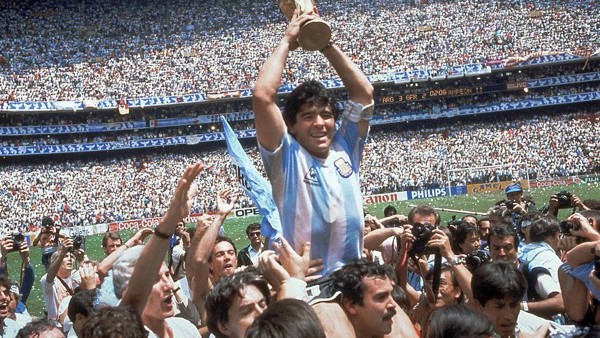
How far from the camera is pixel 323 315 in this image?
3145mm

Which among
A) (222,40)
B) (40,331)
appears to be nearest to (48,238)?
(40,331)

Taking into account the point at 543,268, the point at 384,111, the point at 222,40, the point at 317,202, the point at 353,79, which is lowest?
the point at 543,268

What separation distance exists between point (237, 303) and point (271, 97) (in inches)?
41.0

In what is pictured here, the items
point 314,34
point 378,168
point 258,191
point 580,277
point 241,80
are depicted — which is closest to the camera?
point 314,34

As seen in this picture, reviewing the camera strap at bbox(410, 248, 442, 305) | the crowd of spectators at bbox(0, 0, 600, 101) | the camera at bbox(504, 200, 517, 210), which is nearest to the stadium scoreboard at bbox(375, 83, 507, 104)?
the crowd of spectators at bbox(0, 0, 600, 101)

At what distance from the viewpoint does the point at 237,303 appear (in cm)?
350

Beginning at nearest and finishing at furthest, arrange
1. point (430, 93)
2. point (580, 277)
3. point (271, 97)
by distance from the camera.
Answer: point (271, 97)
point (580, 277)
point (430, 93)

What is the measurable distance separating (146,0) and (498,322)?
210 feet

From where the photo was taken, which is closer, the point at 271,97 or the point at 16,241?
the point at 271,97

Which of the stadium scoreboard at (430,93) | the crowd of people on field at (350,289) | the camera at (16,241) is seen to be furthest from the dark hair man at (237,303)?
the stadium scoreboard at (430,93)

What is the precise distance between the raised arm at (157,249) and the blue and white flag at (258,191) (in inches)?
Answer: 45.8

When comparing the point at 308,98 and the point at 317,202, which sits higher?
the point at 308,98

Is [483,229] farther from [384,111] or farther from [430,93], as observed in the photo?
[430,93]

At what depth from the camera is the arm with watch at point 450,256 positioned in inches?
176
